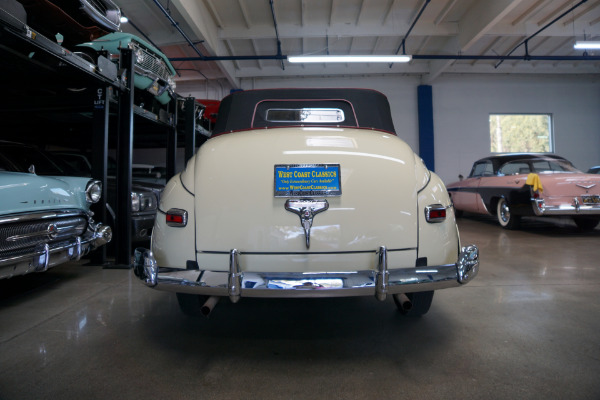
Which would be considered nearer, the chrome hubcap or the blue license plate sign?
the blue license plate sign

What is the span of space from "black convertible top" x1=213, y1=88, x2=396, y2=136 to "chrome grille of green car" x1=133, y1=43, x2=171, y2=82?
213cm

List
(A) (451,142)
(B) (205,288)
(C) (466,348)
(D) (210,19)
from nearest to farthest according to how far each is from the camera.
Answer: (B) (205,288) → (C) (466,348) → (D) (210,19) → (A) (451,142)

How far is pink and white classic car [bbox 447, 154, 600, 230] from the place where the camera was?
15.9ft

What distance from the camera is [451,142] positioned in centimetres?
1169

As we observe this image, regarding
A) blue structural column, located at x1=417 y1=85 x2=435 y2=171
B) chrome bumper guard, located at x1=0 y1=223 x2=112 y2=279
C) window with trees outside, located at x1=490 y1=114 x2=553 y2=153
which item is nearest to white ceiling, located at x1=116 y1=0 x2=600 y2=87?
blue structural column, located at x1=417 y1=85 x2=435 y2=171

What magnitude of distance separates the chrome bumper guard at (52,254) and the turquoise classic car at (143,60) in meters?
1.72

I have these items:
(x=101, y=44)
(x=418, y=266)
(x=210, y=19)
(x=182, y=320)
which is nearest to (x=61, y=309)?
(x=182, y=320)

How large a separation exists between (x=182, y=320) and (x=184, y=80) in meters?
11.9

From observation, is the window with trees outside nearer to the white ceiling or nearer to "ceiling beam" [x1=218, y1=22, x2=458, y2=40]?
the white ceiling

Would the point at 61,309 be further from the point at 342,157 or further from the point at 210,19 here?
the point at 210,19

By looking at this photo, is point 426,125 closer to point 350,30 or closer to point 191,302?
point 350,30

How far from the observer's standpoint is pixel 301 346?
1687 mm

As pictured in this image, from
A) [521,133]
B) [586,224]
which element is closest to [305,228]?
[586,224]

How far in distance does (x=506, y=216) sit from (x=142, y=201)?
6237 mm
